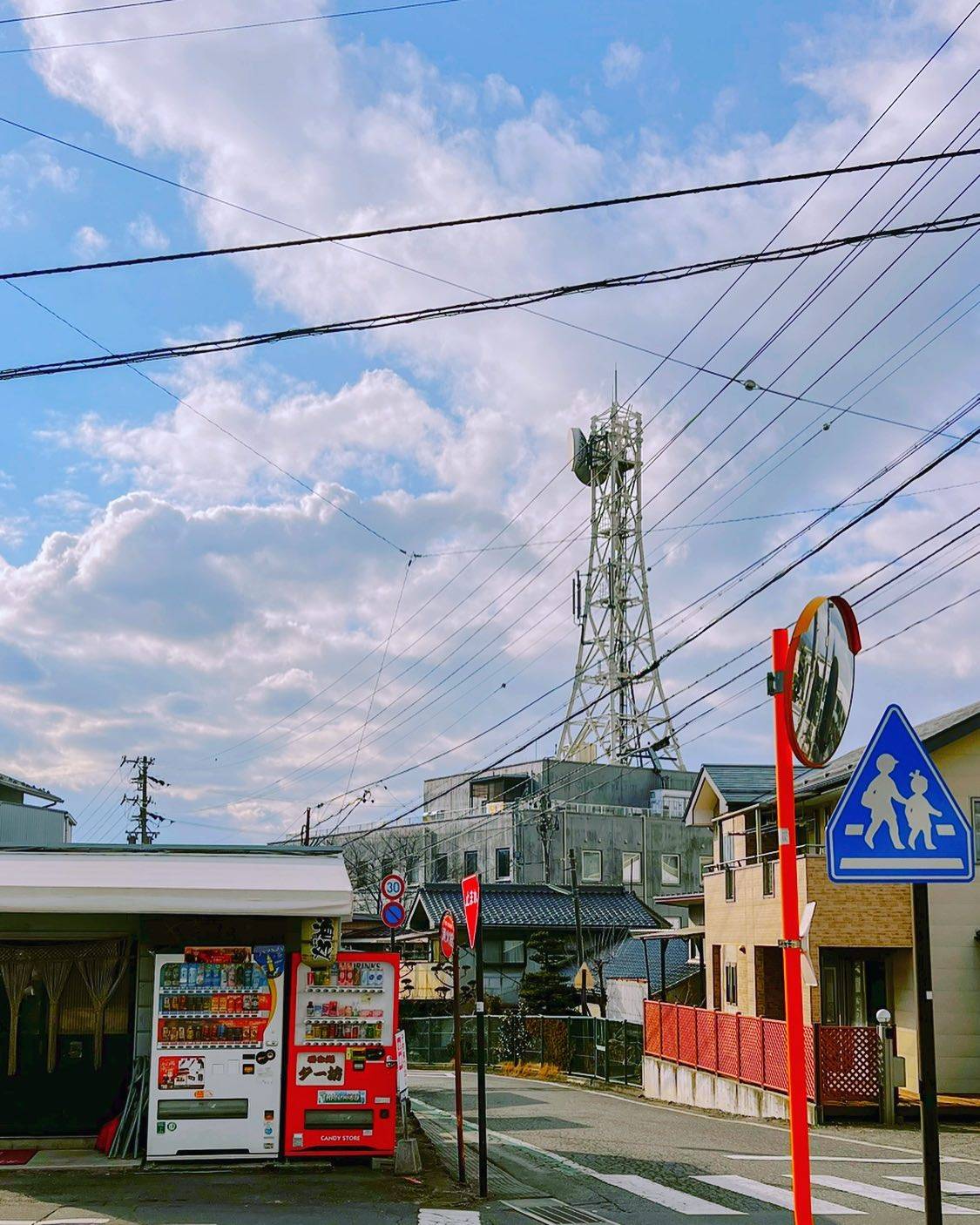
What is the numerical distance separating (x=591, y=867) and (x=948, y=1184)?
45.2 meters

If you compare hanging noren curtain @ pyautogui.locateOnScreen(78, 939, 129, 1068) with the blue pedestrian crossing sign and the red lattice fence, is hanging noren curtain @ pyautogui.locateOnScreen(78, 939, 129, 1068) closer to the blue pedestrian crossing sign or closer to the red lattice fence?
Result: the red lattice fence

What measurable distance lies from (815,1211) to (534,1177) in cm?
369

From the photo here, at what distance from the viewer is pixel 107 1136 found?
47.9ft

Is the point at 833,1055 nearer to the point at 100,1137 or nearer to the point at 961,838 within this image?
the point at 100,1137

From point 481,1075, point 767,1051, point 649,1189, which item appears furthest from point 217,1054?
point 767,1051

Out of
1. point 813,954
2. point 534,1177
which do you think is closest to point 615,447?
point 813,954

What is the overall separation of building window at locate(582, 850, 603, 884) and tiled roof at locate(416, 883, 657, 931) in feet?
18.3

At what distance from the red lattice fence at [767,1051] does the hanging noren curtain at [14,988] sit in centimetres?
1173

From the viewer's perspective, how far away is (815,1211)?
12.7 m

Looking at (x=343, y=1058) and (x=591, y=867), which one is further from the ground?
(x=591, y=867)

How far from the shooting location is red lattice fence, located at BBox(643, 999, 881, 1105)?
22516 millimetres

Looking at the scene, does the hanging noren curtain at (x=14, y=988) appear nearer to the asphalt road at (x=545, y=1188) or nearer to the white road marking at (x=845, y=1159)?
the asphalt road at (x=545, y=1188)

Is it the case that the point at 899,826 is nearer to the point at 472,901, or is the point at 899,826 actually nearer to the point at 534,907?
the point at 472,901

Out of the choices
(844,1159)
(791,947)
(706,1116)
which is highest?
(791,947)
